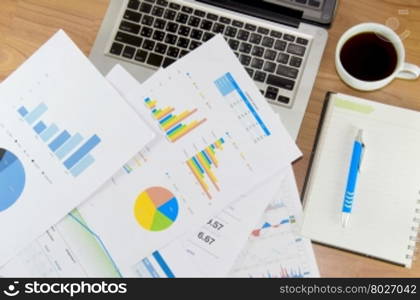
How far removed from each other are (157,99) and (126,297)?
0.95 ft

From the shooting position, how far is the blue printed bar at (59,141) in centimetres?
86

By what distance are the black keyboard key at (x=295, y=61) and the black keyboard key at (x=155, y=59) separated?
0.64 feet

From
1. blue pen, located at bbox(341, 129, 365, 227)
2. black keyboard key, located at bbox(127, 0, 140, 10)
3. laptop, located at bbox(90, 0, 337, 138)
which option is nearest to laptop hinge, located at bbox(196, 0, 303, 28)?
laptop, located at bbox(90, 0, 337, 138)

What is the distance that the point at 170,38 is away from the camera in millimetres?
890

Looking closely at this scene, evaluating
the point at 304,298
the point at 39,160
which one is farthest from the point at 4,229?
the point at 304,298

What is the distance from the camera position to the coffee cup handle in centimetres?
84

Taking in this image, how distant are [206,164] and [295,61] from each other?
0.67 ft

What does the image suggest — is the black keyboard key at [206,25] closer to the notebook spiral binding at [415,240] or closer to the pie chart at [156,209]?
the pie chart at [156,209]

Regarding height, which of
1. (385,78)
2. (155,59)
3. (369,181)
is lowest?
(369,181)

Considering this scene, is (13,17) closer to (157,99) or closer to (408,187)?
(157,99)

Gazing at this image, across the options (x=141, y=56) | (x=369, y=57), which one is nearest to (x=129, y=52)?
(x=141, y=56)

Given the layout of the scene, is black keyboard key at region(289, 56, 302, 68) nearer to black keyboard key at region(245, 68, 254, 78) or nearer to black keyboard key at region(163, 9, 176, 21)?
black keyboard key at region(245, 68, 254, 78)

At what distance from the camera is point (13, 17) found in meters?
0.92

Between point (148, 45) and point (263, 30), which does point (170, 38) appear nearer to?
point (148, 45)
